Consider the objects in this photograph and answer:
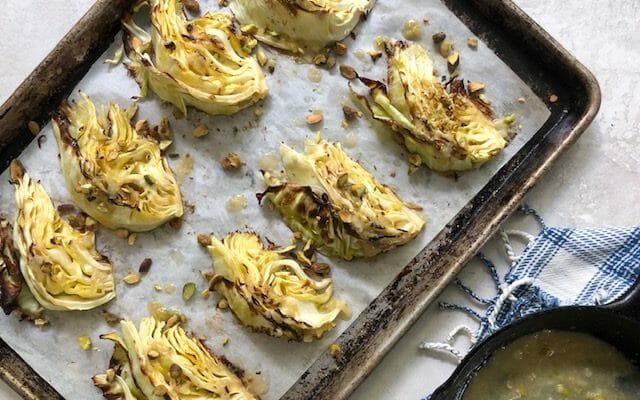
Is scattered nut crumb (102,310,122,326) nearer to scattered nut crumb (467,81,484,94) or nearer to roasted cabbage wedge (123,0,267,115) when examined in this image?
roasted cabbage wedge (123,0,267,115)

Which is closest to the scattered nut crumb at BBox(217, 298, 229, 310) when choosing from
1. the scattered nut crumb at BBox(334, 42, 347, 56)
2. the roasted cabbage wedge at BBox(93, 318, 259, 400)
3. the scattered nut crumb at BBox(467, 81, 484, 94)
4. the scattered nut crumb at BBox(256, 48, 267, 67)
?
the roasted cabbage wedge at BBox(93, 318, 259, 400)

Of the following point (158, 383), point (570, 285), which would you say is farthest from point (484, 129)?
point (158, 383)

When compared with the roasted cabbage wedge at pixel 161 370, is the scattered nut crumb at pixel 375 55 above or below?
above

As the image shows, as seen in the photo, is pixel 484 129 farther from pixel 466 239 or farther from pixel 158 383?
pixel 158 383

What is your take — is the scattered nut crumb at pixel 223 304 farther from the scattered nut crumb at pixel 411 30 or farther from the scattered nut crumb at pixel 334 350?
the scattered nut crumb at pixel 411 30

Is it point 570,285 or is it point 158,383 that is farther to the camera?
point 570,285

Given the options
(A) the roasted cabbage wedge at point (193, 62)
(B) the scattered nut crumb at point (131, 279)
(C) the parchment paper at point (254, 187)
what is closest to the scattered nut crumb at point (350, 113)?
(C) the parchment paper at point (254, 187)
